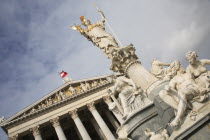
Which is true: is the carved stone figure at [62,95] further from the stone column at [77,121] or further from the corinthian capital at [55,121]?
the corinthian capital at [55,121]

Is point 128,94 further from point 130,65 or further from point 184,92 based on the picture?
point 184,92

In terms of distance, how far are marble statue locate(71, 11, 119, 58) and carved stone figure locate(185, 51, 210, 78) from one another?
13.3 ft

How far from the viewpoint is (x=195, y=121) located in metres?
3.76

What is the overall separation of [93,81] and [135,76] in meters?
23.6

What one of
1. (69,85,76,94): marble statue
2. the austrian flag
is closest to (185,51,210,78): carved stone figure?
(69,85,76,94): marble statue

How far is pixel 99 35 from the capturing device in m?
9.15

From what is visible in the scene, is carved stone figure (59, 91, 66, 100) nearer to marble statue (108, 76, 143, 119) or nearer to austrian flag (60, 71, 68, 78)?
austrian flag (60, 71, 68, 78)

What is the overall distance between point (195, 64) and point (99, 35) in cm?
526

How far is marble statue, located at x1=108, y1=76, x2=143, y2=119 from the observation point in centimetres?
591

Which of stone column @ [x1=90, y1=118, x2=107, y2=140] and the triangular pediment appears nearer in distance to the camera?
the triangular pediment

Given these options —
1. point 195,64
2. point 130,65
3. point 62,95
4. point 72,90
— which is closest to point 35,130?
point 62,95

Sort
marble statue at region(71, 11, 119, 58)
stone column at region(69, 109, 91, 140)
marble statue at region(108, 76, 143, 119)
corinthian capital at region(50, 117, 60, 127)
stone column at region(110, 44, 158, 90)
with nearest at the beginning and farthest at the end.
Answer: marble statue at region(108, 76, 143, 119) < stone column at region(110, 44, 158, 90) < marble statue at region(71, 11, 119, 58) < stone column at region(69, 109, 91, 140) < corinthian capital at region(50, 117, 60, 127)

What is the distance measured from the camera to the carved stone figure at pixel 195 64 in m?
4.86

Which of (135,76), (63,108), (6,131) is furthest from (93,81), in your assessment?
(135,76)
